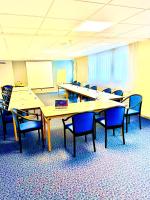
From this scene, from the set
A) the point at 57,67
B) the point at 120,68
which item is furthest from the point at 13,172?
the point at 57,67

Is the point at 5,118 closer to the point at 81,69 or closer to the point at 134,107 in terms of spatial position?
the point at 134,107

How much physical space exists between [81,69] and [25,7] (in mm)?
8091

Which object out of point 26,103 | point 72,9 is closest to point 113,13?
point 72,9

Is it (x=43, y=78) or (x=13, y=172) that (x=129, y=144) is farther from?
(x=43, y=78)

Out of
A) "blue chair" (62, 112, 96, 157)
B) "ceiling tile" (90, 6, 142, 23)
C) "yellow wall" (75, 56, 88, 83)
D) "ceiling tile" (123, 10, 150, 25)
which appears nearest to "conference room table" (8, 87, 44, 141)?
"blue chair" (62, 112, 96, 157)

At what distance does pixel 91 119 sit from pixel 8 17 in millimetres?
2121

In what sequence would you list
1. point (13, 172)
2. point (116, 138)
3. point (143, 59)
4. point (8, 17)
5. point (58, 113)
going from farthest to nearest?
point (143, 59), point (116, 138), point (58, 113), point (13, 172), point (8, 17)

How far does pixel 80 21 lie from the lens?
Answer: 2.62 meters

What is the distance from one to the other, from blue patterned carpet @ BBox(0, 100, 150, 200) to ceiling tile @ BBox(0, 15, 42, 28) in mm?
2348

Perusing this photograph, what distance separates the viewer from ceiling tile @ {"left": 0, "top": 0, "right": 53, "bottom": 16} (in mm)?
1833

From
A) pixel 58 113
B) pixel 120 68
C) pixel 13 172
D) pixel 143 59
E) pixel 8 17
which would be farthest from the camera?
pixel 120 68

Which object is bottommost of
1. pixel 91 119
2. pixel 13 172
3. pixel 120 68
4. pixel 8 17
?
pixel 13 172

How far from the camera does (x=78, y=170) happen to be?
8.50 ft

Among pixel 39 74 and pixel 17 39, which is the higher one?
pixel 17 39
